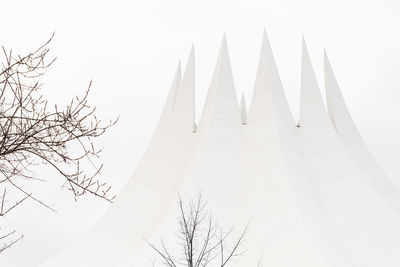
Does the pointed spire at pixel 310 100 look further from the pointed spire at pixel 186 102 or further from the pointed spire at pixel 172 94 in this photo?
the pointed spire at pixel 172 94

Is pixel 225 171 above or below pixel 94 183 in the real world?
above

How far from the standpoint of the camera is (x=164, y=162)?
1588cm

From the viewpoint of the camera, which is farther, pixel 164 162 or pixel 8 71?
pixel 164 162

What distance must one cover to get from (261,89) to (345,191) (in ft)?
13.7

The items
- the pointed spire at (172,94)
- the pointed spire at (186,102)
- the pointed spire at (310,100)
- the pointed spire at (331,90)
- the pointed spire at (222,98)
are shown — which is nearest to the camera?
the pointed spire at (222,98)

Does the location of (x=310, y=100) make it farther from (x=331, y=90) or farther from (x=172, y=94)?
(x=172, y=94)

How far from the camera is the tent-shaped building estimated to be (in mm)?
11852

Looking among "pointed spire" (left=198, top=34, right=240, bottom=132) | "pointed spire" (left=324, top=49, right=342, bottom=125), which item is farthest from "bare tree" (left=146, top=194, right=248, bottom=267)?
"pointed spire" (left=324, top=49, right=342, bottom=125)

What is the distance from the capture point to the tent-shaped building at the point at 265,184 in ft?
38.9

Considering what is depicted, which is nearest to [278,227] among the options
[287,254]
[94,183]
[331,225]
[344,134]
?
[287,254]

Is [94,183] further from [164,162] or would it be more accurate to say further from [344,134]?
[344,134]

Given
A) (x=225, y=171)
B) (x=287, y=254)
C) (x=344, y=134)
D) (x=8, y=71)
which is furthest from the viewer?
(x=344, y=134)

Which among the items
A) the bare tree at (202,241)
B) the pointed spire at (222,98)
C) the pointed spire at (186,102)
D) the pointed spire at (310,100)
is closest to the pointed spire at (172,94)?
the pointed spire at (186,102)

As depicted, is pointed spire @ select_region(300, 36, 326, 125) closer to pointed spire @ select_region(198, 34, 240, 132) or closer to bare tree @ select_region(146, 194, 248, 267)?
pointed spire @ select_region(198, 34, 240, 132)
